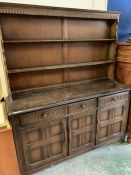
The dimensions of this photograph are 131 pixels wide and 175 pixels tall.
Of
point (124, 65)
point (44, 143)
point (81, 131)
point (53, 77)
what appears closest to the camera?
point (44, 143)

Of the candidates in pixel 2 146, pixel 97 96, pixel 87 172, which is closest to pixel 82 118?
pixel 97 96

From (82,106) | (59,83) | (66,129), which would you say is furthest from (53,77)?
(66,129)

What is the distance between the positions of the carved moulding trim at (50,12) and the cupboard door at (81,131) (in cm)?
123

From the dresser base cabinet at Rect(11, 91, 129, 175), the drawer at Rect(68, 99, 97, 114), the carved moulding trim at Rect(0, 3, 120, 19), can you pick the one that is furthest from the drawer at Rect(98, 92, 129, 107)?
the carved moulding trim at Rect(0, 3, 120, 19)

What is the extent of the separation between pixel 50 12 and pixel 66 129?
139 centimetres

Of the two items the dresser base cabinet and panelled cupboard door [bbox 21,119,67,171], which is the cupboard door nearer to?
the dresser base cabinet

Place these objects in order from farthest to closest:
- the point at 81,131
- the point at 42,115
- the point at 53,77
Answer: the point at 53,77
the point at 81,131
the point at 42,115

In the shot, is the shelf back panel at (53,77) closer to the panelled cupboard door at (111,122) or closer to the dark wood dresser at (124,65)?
the dark wood dresser at (124,65)

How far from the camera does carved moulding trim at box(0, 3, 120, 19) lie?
4.83 feet

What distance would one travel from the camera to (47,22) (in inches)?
71.6

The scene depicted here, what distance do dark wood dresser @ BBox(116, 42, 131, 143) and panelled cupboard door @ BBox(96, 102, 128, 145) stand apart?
161 millimetres

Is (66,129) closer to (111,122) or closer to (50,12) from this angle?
(111,122)

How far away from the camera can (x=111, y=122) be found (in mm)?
2090

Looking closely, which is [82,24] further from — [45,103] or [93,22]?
[45,103]
